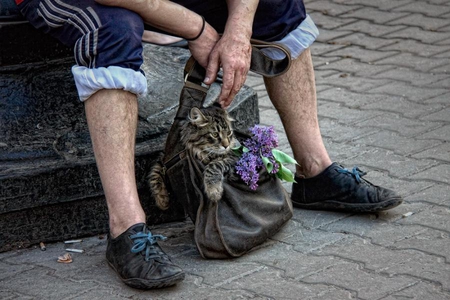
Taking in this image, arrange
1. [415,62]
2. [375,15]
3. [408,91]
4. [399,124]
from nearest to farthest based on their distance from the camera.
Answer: [399,124] < [408,91] < [415,62] < [375,15]

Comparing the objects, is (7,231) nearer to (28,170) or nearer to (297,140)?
(28,170)

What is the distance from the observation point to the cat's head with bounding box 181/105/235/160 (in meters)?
3.62

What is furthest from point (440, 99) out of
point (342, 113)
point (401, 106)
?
point (342, 113)

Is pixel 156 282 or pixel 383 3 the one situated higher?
Answer: pixel 383 3

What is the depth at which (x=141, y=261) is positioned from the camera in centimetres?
343

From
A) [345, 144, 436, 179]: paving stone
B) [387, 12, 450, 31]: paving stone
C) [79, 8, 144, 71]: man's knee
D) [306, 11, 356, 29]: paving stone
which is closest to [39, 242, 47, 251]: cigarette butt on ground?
[79, 8, 144, 71]: man's knee

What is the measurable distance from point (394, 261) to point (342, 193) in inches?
21.2

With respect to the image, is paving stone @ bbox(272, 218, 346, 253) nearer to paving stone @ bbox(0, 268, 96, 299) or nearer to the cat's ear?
the cat's ear

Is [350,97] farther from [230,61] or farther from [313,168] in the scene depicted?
[230,61]

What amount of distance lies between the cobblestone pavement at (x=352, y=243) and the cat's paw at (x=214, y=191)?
0.87 ft

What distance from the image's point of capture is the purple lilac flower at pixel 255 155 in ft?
11.9

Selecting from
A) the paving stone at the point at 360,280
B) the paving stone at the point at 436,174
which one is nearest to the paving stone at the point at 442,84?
the paving stone at the point at 436,174

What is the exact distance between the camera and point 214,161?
3.62m

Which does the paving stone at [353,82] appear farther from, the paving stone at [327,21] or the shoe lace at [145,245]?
the shoe lace at [145,245]
